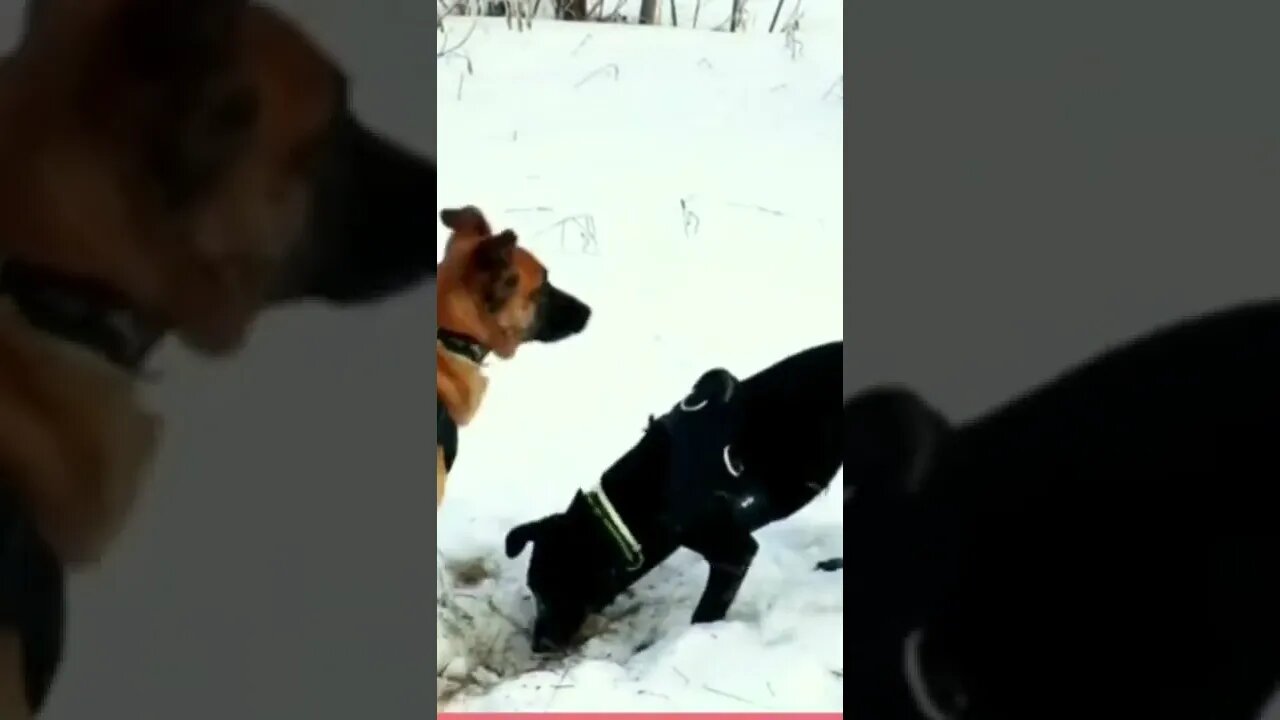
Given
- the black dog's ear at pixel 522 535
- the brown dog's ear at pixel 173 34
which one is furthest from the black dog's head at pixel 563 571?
the brown dog's ear at pixel 173 34

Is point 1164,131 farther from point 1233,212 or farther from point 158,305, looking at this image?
point 158,305

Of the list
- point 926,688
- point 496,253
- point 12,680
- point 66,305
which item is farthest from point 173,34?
point 926,688

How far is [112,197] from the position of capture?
119 centimetres

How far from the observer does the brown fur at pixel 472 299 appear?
123cm

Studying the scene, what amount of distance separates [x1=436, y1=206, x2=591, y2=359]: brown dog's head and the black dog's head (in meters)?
0.20

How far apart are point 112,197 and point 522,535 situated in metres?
0.57

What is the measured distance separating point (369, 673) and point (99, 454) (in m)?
0.37

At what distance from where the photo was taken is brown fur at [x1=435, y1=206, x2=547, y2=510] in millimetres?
1229

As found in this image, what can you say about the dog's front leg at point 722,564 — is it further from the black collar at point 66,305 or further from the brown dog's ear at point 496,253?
the black collar at point 66,305

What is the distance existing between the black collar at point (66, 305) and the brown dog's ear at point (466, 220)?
1.15ft

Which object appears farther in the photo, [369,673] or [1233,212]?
[1233,212]

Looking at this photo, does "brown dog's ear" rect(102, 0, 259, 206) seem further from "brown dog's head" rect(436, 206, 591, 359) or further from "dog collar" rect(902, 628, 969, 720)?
"dog collar" rect(902, 628, 969, 720)

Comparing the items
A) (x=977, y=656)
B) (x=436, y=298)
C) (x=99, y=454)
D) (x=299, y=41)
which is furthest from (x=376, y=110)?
(x=977, y=656)

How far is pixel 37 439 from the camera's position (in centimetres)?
119
